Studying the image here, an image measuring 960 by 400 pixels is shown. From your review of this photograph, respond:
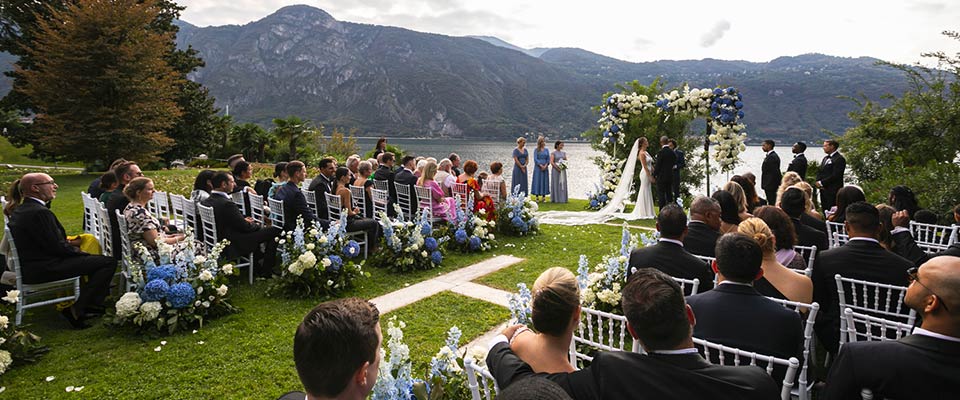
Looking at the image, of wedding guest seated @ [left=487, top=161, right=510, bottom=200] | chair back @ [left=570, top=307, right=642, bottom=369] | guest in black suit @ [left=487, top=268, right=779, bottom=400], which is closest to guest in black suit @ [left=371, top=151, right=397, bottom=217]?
wedding guest seated @ [left=487, top=161, right=510, bottom=200]

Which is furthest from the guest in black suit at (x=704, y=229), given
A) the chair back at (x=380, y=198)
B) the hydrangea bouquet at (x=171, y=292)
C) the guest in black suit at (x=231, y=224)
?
the chair back at (x=380, y=198)

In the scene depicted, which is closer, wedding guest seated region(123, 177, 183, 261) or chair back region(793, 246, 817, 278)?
chair back region(793, 246, 817, 278)

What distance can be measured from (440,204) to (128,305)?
471 centimetres

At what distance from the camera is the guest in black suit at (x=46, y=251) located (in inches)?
162

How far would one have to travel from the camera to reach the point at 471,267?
6.71 m

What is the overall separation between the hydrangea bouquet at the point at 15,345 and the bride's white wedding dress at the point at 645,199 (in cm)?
997

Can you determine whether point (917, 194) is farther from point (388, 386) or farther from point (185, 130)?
point (185, 130)

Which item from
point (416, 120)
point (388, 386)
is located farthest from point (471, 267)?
point (416, 120)

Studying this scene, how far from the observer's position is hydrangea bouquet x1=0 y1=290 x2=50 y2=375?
3594mm

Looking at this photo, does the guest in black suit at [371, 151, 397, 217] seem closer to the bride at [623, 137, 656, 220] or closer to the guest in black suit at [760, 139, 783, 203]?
the bride at [623, 137, 656, 220]

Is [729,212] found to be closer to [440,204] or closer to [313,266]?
[313,266]

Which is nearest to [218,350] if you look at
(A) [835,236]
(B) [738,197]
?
(B) [738,197]

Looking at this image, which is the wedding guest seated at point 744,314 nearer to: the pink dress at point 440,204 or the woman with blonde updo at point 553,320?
the woman with blonde updo at point 553,320

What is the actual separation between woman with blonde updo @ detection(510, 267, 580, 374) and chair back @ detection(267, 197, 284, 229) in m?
5.19
